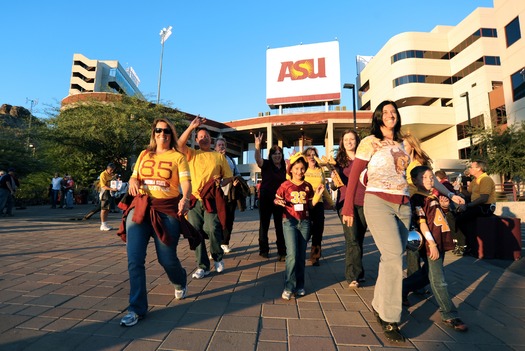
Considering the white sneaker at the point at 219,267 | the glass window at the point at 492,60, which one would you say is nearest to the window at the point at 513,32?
the glass window at the point at 492,60

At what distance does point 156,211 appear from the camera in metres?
2.62

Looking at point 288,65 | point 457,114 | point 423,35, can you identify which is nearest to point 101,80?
point 288,65

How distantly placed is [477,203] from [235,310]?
4.96 meters

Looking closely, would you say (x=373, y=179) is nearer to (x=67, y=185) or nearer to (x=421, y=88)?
(x=67, y=185)

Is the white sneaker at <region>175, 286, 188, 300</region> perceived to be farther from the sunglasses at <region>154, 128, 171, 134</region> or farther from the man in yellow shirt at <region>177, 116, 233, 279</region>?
the sunglasses at <region>154, 128, 171, 134</region>

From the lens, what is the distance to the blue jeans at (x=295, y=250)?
10.2 ft

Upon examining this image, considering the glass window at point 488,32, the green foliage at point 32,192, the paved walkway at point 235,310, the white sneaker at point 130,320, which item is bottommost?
the paved walkway at point 235,310

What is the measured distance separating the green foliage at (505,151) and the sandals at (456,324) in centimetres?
1874

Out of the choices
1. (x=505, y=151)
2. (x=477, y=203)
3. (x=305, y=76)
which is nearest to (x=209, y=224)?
(x=477, y=203)

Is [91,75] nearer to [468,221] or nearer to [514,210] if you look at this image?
[514,210]

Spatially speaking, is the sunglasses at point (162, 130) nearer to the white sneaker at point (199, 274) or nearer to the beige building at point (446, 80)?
the white sneaker at point (199, 274)

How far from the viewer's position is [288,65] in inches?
1734

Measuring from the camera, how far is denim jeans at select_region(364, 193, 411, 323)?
228 cm

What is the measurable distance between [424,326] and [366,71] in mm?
48045
